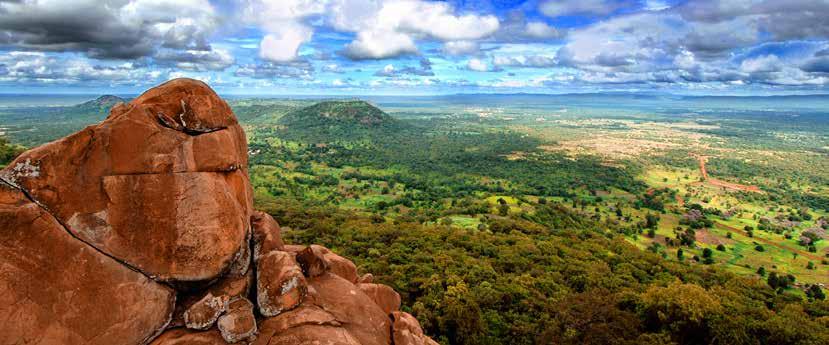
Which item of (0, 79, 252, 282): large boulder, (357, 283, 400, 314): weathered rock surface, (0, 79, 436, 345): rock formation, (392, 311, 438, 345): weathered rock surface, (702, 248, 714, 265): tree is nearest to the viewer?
(0, 79, 436, 345): rock formation

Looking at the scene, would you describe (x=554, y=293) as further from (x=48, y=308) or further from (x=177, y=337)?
(x=48, y=308)

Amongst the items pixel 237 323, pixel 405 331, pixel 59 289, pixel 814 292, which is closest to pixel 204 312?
pixel 237 323

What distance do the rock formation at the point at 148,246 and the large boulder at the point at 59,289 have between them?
0.03 meters

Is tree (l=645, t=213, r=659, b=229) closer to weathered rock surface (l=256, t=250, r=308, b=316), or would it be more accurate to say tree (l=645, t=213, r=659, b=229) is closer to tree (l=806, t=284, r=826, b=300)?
tree (l=806, t=284, r=826, b=300)

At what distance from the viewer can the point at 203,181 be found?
16500mm

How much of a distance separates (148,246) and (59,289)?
2.84 metres

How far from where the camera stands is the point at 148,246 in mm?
15578

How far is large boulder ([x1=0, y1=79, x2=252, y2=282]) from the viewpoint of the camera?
1474cm

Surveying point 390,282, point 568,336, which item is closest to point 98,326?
point 568,336

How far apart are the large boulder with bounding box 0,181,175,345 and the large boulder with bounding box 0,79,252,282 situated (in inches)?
16.9

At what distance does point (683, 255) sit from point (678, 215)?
52.3 m

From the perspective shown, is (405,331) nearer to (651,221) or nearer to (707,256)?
(707,256)

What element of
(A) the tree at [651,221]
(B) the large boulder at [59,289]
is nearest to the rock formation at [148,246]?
(B) the large boulder at [59,289]

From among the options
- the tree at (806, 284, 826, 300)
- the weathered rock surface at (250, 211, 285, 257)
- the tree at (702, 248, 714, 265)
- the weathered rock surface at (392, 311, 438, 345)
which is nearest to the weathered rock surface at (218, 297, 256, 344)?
the weathered rock surface at (250, 211, 285, 257)
